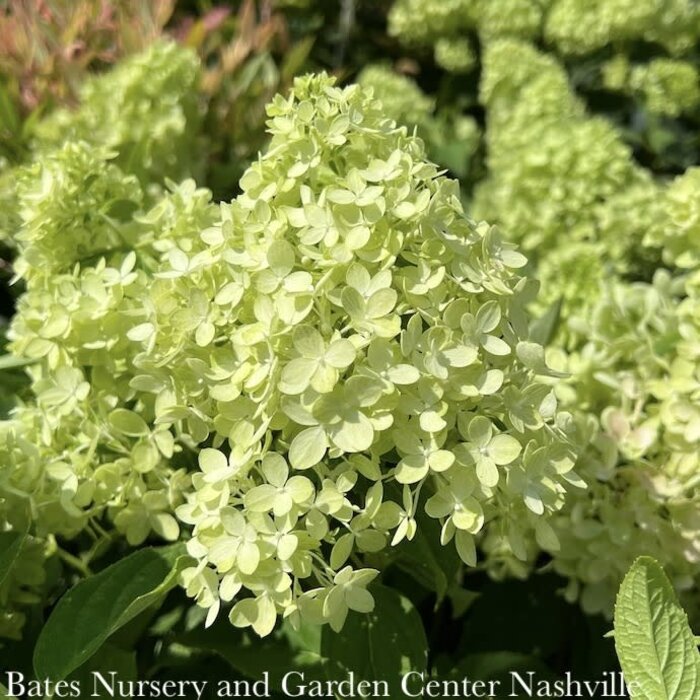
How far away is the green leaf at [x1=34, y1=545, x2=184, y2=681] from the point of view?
69 cm

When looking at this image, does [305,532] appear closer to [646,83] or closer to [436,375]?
[436,375]

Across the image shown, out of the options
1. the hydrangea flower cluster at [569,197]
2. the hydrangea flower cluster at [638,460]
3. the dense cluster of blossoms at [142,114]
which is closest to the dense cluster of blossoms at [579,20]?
the hydrangea flower cluster at [569,197]

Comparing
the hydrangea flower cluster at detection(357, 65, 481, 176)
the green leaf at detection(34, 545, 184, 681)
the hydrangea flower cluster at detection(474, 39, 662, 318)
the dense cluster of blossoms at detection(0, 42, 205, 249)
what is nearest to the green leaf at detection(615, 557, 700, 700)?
the green leaf at detection(34, 545, 184, 681)

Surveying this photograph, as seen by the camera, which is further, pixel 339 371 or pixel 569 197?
pixel 569 197

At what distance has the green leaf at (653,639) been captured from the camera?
0.61 metres

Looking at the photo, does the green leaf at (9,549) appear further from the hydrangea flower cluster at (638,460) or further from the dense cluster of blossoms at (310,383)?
the hydrangea flower cluster at (638,460)

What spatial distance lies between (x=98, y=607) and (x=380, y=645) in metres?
0.24

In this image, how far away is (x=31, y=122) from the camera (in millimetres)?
1402

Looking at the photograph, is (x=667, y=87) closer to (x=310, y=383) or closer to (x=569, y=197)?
(x=569, y=197)

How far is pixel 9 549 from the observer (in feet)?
2.42

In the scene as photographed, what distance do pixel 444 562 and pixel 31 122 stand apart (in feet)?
3.42

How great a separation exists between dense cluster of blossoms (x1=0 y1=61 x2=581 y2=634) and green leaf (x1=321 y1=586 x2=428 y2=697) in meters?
0.08

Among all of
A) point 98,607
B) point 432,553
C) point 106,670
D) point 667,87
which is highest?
point 667,87

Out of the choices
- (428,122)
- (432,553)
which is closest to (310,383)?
(432,553)
